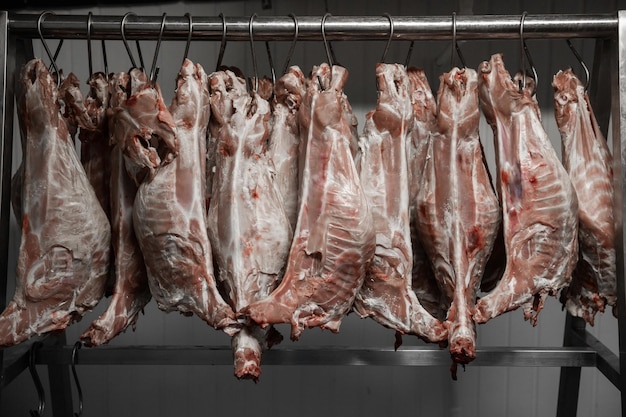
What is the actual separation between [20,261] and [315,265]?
71cm

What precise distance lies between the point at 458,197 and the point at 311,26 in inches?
21.7

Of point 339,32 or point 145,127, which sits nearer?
point 145,127

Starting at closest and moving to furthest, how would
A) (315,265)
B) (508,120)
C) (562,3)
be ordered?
(315,265) < (508,120) < (562,3)

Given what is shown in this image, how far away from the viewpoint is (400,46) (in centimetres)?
295

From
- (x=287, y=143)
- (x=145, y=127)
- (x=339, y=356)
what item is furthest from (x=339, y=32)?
(x=339, y=356)

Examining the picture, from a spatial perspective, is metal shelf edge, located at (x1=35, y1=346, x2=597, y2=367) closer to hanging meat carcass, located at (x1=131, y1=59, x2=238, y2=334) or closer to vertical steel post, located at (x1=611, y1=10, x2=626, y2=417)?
vertical steel post, located at (x1=611, y1=10, x2=626, y2=417)

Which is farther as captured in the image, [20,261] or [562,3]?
[562,3]

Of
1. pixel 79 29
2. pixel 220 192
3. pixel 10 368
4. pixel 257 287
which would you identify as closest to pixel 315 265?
pixel 257 287

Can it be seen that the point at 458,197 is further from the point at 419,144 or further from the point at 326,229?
the point at 326,229

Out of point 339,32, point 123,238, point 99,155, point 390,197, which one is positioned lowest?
point 123,238

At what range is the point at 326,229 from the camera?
5.36 ft

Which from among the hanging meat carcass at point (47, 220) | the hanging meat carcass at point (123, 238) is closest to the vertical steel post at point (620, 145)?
the hanging meat carcass at point (123, 238)

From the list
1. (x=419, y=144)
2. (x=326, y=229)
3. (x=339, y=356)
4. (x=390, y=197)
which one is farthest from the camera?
(x=339, y=356)

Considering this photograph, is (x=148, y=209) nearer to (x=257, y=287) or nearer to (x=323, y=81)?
(x=257, y=287)
